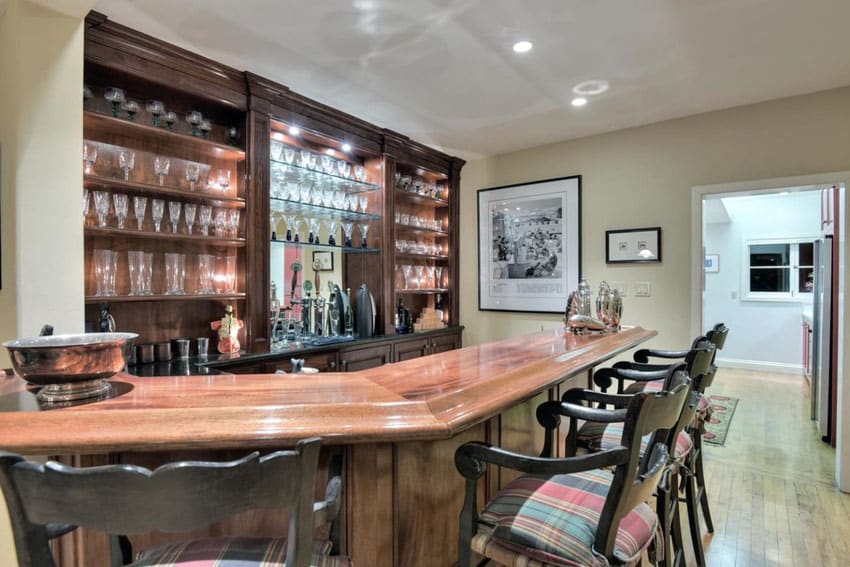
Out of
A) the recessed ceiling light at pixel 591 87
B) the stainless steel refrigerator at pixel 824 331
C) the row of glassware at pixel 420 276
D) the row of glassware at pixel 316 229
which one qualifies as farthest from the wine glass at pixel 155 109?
the stainless steel refrigerator at pixel 824 331

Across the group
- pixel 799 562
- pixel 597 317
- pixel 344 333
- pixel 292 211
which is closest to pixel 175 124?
pixel 292 211

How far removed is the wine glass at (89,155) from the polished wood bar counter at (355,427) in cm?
136

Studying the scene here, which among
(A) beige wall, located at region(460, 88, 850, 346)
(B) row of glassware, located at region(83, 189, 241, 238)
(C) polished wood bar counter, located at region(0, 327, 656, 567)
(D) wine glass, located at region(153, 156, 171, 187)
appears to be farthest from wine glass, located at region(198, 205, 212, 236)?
(A) beige wall, located at region(460, 88, 850, 346)

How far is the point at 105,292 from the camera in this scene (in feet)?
7.75

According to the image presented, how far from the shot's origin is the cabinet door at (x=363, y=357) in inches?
129

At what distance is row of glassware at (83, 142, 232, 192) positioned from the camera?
2.34 meters

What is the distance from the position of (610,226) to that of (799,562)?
2512 mm

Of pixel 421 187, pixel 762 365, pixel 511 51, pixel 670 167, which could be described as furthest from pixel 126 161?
pixel 762 365

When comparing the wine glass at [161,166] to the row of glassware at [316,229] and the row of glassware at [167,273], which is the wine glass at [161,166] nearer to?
the row of glassware at [167,273]

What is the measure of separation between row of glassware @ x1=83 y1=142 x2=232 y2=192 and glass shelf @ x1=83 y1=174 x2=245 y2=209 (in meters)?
0.07

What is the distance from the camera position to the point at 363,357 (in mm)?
3453

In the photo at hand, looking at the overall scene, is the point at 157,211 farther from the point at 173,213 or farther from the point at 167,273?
the point at 167,273

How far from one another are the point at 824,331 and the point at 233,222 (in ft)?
14.4

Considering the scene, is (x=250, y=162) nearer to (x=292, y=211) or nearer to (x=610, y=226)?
(x=292, y=211)
